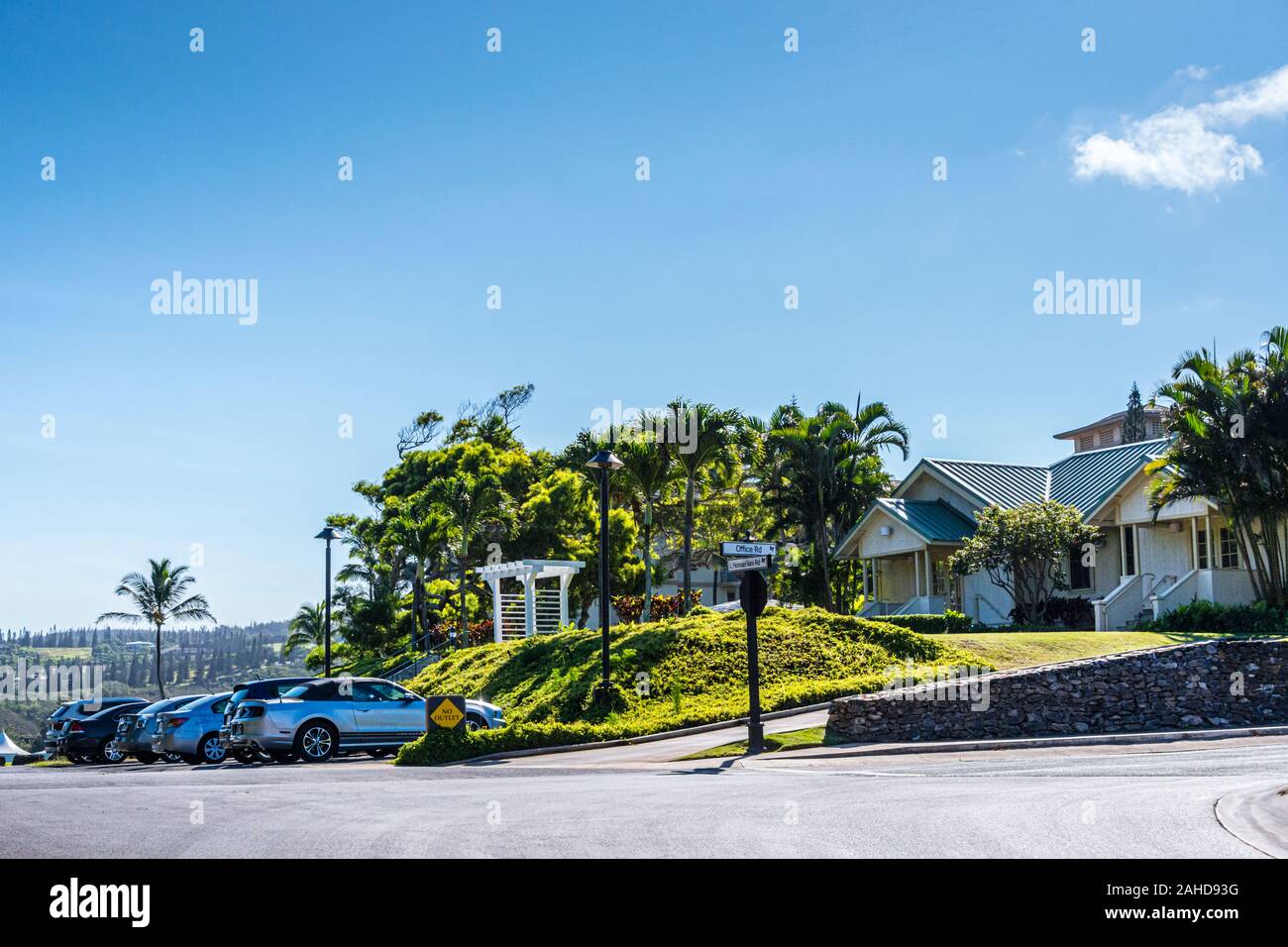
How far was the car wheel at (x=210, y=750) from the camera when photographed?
2328 cm

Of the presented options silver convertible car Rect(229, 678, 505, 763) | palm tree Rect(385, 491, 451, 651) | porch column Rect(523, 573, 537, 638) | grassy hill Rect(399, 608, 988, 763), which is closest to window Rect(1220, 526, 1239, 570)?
grassy hill Rect(399, 608, 988, 763)

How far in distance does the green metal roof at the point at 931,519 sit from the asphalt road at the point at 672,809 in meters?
22.2

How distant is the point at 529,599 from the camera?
38688 mm

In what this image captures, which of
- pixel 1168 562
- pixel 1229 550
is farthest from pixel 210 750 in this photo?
pixel 1229 550

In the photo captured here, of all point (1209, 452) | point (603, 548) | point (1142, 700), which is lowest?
point (1142, 700)

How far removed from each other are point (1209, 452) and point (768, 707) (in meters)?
15.8

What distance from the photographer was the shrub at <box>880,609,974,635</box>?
3591cm

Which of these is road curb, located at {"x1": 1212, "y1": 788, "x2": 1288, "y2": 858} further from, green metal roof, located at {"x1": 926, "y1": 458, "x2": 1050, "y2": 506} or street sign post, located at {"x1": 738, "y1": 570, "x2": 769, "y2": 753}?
green metal roof, located at {"x1": 926, "y1": 458, "x2": 1050, "y2": 506}

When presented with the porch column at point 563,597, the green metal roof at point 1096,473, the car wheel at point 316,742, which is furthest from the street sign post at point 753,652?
the green metal roof at point 1096,473

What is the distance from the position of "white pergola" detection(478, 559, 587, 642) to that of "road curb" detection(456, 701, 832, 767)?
49.7 ft

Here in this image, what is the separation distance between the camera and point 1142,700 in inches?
903
